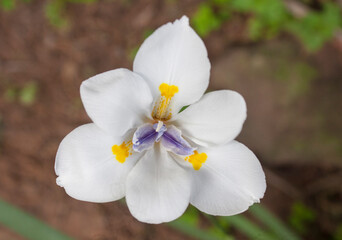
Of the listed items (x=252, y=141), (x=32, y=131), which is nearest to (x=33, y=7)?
(x=32, y=131)

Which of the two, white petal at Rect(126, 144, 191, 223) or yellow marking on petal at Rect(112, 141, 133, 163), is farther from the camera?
yellow marking on petal at Rect(112, 141, 133, 163)

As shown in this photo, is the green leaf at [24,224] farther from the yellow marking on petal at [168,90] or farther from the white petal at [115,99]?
the yellow marking on petal at [168,90]

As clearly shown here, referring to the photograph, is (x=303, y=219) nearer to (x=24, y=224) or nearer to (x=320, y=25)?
(x=320, y=25)

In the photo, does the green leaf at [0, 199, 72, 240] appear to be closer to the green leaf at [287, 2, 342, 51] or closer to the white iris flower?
the white iris flower

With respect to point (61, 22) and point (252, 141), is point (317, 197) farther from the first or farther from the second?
point (61, 22)

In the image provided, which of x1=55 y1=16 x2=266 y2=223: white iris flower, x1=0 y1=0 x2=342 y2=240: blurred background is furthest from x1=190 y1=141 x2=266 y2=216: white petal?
x1=0 y1=0 x2=342 y2=240: blurred background
